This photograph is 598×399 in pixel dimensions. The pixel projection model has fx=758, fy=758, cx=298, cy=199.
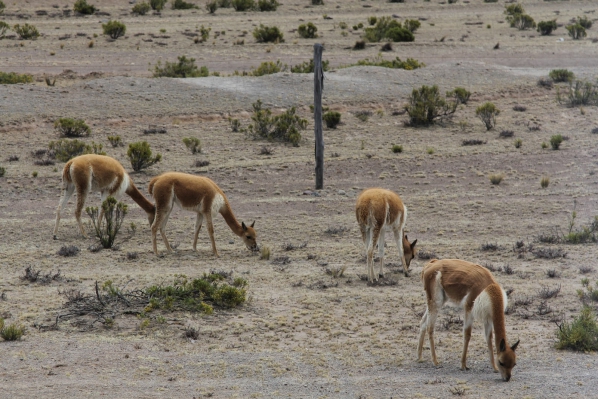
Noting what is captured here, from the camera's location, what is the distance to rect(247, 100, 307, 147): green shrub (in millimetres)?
21812

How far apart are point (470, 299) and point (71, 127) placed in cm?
1539

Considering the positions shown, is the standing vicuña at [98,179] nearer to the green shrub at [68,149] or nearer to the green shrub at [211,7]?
the green shrub at [68,149]

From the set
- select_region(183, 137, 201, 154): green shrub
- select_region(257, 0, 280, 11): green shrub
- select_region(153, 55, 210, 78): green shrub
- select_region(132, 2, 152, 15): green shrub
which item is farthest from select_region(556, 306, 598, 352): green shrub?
select_region(257, 0, 280, 11): green shrub

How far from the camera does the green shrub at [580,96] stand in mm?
25922

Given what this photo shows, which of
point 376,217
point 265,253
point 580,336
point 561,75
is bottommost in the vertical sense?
point 265,253

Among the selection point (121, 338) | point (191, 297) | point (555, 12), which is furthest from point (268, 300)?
point (555, 12)

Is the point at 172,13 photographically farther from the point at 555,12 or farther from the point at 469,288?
the point at 469,288

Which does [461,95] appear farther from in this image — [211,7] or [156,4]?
[156,4]

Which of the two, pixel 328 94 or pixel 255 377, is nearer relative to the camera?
pixel 255 377

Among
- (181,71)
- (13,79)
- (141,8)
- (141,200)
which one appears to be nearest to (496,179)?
(141,200)

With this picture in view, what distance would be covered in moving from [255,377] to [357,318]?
2.39m

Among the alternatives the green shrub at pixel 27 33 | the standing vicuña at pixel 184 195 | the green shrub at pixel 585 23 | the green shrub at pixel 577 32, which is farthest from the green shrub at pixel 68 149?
the green shrub at pixel 585 23

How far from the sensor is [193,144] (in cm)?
2067

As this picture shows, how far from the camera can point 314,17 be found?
1916 inches
